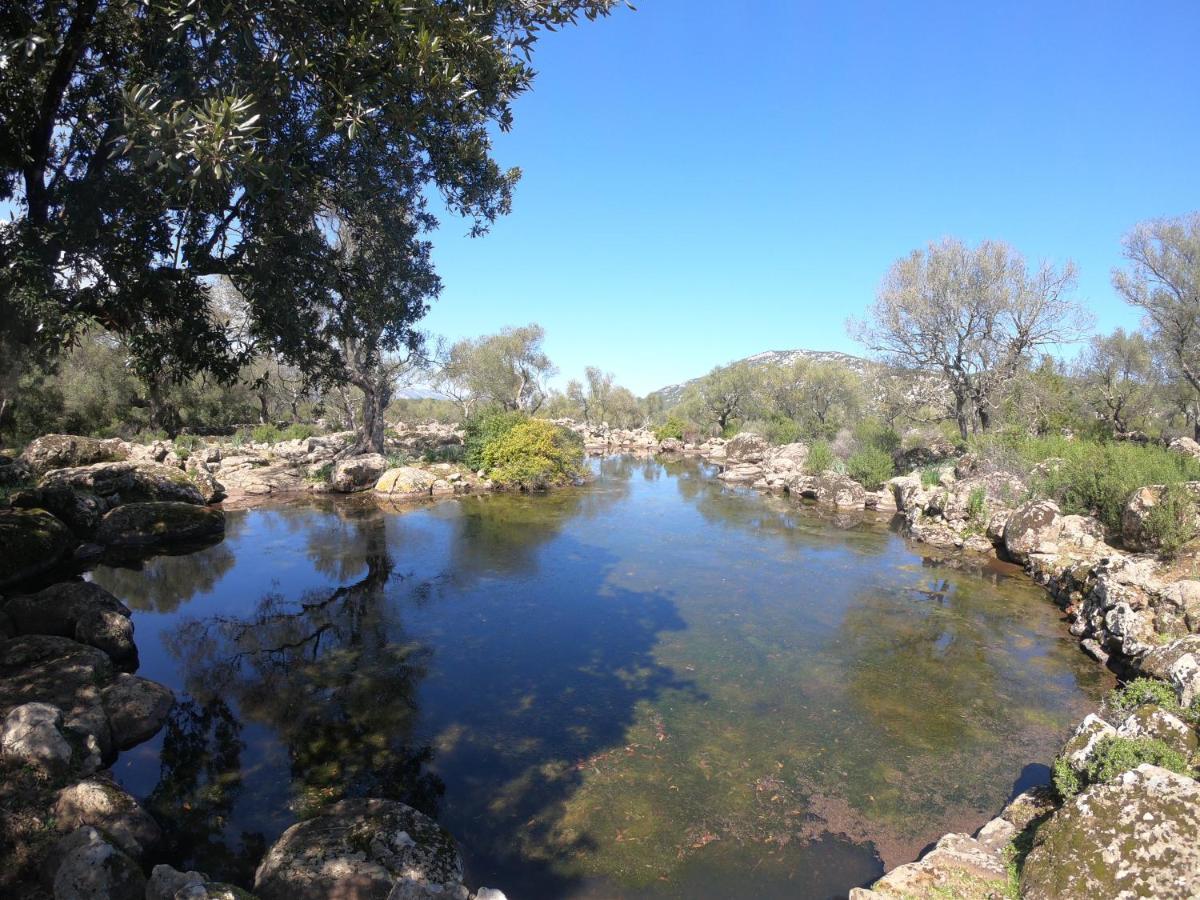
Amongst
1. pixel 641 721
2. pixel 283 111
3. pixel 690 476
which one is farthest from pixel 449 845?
pixel 690 476

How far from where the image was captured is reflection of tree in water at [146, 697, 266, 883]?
18.8 ft

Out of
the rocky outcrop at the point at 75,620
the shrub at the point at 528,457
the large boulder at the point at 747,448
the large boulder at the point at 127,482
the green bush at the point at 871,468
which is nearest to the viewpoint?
the rocky outcrop at the point at 75,620

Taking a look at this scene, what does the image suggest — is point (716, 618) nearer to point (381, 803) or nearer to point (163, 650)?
point (381, 803)

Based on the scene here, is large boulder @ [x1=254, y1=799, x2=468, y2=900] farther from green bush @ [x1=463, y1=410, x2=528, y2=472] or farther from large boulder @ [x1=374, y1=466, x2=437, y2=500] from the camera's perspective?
green bush @ [x1=463, y1=410, x2=528, y2=472]

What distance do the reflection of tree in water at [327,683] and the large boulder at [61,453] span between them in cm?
1449

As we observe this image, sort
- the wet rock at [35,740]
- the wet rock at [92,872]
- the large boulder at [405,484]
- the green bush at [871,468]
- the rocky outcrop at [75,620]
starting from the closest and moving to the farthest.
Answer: the wet rock at [92,872] < the wet rock at [35,740] < the rocky outcrop at [75,620] < the large boulder at [405,484] < the green bush at [871,468]

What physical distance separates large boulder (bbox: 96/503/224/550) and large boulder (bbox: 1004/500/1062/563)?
24.2m

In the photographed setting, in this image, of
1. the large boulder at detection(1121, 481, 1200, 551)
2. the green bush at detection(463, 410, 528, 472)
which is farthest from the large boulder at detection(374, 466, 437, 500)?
the large boulder at detection(1121, 481, 1200, 551)

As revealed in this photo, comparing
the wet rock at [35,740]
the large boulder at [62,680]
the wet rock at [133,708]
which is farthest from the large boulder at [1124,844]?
the wet rock at [133,708]

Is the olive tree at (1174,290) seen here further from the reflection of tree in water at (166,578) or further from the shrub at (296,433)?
the shrub at (296,433)

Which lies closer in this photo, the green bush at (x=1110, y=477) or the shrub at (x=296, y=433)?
the green bush at (x=1110, y=477)

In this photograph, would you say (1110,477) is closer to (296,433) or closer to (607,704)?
(607,704)

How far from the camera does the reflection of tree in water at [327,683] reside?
705cm

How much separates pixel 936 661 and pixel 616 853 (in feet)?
25.2
